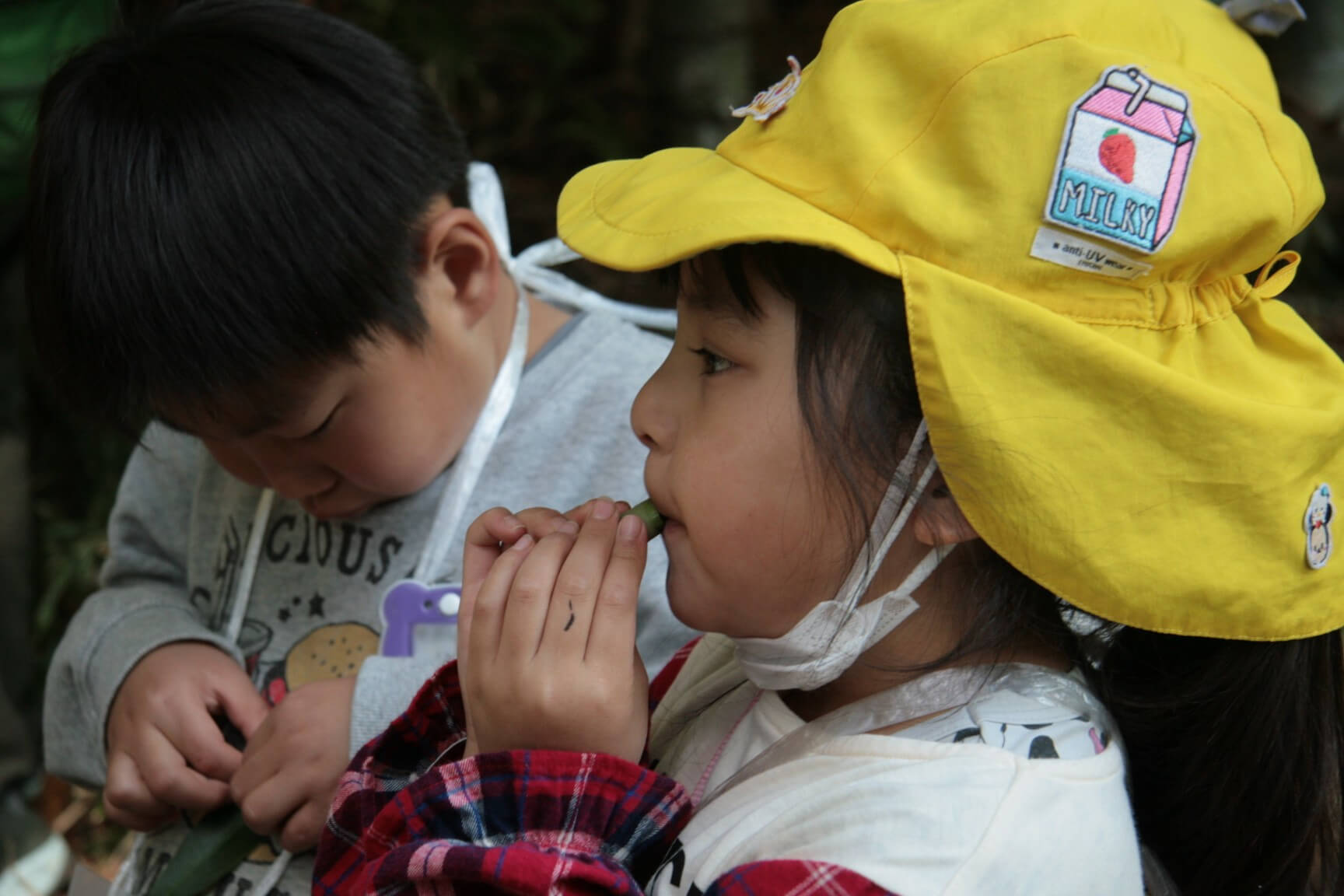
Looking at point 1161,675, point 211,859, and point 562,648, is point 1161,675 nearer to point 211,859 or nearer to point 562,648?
point 562,648

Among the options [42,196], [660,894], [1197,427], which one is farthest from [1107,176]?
[42,196]

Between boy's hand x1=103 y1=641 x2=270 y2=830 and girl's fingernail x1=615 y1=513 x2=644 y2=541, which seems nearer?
girl's fingernail x1=615 y1=513 x2=644 y2=541

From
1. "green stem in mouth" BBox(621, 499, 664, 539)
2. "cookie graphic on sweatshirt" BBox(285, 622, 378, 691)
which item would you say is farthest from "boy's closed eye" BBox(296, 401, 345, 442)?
"green stem in mouth" BBox(621, 499, 664, 539)

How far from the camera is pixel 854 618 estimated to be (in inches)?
47.1

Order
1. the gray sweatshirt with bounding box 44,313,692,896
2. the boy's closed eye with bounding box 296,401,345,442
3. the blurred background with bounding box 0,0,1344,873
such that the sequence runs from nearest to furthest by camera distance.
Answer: the boy's closed eye with bounding box 296,401,345,442
the gray sweatshirt with bounding box 44,313,692,896
the blurred background with bounding box 0,0,1344,873

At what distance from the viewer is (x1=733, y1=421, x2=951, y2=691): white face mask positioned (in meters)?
1.17

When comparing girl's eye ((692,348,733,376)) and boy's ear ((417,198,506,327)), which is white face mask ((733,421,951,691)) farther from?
boy's ear ((417,198,506,327))

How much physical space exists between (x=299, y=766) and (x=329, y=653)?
26 cm

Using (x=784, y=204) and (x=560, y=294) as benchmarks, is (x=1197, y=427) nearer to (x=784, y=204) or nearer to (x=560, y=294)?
(x=784, y=204)

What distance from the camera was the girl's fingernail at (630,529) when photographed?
3.99 ft

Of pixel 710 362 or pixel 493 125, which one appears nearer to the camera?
pixel 710 362

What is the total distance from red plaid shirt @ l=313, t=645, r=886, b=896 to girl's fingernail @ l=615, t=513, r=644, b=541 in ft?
0.68

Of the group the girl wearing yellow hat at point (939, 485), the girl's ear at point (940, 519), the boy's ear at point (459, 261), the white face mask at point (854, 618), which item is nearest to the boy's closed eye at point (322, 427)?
the boy's ear at point (459, 261)

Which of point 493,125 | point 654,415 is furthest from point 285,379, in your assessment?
point 493,125
